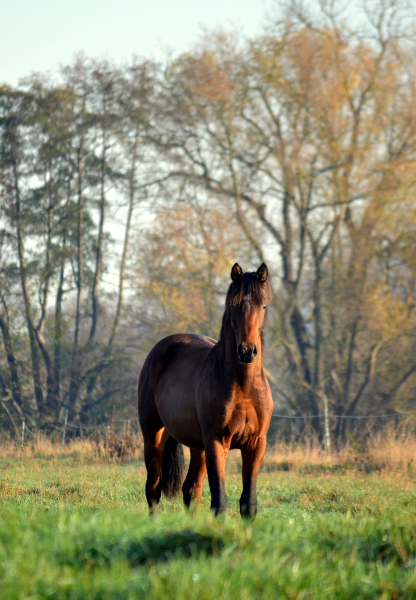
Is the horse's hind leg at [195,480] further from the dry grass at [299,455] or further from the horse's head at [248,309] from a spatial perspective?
the dry grass at [299,455]

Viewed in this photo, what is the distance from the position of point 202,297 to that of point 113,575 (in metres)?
17.7

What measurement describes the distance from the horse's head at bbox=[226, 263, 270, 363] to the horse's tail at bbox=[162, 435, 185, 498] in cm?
222

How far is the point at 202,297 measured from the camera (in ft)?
65.9

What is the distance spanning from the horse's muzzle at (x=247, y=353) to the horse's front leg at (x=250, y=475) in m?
0.79

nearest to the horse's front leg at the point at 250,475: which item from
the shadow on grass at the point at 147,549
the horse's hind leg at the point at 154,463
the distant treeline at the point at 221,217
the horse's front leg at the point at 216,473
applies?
the horse's front leg at the point at 216,473

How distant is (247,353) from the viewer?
480 centimetres

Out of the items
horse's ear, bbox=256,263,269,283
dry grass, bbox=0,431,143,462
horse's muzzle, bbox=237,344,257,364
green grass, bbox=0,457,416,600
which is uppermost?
horse's ear, bbox=256,263,269,283

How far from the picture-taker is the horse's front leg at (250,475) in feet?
16.4

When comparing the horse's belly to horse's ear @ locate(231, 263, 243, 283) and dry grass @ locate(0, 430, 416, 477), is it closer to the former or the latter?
horse's ear @ locate(231, 263, 243, 283)

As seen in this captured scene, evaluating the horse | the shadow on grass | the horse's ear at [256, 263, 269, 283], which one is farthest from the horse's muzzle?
the shadow on grass

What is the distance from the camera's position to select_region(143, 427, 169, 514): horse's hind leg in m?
6.68

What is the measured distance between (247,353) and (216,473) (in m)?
1.01

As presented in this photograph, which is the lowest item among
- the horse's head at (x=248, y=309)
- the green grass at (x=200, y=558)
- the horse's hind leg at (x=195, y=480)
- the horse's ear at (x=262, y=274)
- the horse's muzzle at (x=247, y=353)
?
the horse's hind leg at (x=195, y=480)

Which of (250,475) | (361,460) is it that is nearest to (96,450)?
(361,460)
